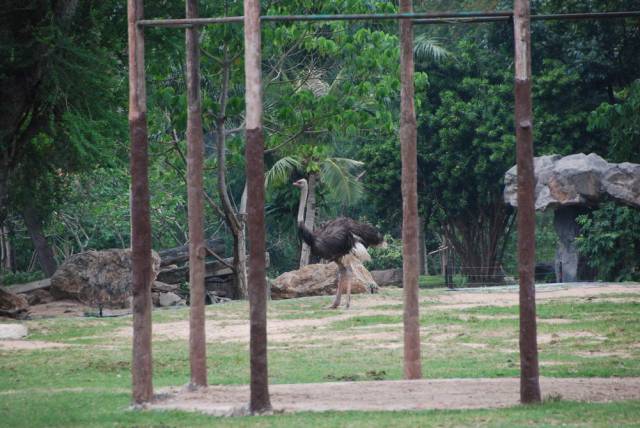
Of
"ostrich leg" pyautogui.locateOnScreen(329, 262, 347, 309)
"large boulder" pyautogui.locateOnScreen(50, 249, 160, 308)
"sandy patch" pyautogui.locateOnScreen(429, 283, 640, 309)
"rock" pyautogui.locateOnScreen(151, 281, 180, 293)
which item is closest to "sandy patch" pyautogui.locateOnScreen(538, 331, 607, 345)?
"sandy patch" pyautogui.locateOnScreen(429, 283, 640, 309)

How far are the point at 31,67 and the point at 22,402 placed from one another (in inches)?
310

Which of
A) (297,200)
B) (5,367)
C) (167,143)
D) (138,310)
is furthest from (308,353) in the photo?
(297,200)

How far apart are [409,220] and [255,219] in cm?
271

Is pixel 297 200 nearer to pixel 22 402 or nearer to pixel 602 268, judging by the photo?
pixel 602 268

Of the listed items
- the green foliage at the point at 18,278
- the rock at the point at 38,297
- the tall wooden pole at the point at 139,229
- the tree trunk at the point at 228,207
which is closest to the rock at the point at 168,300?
the tree trunk at the point at 228,207

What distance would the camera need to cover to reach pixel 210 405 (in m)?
10.6

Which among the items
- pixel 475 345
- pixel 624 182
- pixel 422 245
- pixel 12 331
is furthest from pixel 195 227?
pixel 422 245

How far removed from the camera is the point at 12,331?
18.3m

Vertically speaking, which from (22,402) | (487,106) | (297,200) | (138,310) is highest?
(487,106)

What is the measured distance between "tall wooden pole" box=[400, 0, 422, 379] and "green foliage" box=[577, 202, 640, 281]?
55.3ft

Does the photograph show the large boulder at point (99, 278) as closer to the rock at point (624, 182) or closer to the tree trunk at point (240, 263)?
the tree trunk at point (240, 263)

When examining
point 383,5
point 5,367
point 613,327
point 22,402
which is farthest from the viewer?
point 383,5

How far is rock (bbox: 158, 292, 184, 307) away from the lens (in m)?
26.7

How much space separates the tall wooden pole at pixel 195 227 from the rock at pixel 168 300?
1512 centimetres
